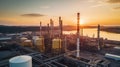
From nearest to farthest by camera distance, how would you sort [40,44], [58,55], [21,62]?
[21,62] → [58,55] → [40,44]

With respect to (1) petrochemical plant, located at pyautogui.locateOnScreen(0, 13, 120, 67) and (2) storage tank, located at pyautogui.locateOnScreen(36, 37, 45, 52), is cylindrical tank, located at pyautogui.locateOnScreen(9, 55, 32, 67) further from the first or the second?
(2) storage tank, located at pyautogui.locateOnScreen(36, 37, 45, 52)

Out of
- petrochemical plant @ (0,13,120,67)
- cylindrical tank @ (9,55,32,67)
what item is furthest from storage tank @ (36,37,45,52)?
cylindrical tank @ (9,55,32,67)

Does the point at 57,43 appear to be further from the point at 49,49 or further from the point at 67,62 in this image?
the point at 67,62

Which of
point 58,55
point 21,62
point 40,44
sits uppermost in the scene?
point 21,62

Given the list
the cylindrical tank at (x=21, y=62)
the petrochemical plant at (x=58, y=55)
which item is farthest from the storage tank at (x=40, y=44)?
the cylindrical tank at (x=21, y=62)

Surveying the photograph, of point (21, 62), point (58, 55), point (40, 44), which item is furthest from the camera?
point (40, 44)

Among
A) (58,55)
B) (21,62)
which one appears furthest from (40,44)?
(21,62)

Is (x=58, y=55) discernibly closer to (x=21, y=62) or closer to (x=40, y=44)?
(x=40, y=44)

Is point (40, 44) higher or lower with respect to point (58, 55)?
higher

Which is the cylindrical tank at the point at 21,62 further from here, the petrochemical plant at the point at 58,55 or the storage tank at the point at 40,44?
the storage tank at the point at 40,44

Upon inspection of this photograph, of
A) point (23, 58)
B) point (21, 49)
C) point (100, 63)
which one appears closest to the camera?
point (23, 58)

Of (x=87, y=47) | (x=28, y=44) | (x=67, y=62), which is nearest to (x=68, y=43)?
(x=87, y=47)
